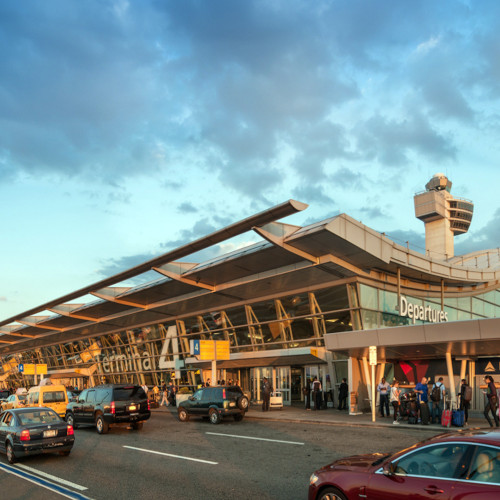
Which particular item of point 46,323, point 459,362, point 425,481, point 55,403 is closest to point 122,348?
point 46,323

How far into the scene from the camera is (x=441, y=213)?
250 feet

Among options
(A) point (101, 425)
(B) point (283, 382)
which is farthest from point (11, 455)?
(B) point (283, 382)

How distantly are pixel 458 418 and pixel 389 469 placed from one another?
48.2ft

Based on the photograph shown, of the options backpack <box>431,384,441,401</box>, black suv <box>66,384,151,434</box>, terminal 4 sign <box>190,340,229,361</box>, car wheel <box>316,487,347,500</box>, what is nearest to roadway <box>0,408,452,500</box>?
black suv <box>66,384,151,434</box>

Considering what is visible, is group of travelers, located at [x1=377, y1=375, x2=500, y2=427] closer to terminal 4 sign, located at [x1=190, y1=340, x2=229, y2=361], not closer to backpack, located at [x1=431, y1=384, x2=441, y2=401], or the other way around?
backpack, located at [x1=431, y1=384, x2=441, y2=401]

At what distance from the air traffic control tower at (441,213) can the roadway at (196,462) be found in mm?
60609

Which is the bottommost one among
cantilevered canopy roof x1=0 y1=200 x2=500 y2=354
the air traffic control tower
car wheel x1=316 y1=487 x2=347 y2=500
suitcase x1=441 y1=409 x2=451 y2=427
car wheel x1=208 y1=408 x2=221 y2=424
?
car wheel x1=208 y1=408 x2=221 y2=424

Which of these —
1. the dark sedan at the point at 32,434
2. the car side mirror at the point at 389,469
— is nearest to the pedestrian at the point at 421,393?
the dark sedan at the point at 32,434

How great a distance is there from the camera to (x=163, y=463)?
12.4 m

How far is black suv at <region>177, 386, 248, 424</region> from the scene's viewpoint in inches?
907

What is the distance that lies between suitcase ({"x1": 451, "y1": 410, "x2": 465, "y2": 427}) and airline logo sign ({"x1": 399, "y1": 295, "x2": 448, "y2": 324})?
44.1ft

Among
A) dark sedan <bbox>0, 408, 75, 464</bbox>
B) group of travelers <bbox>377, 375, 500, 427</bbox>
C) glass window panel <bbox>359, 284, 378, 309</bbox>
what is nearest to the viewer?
dark sedan <bbox>0, 408, 75, 464</bbox>

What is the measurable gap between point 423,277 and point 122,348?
33984 mm

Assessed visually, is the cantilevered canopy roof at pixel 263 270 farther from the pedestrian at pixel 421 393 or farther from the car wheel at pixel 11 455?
the car wheel at pixel 11 455
